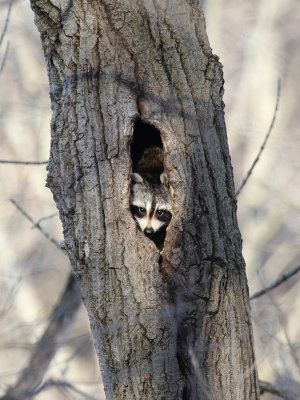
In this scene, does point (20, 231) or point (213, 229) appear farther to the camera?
point (20, 231)

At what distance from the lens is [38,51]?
34.8ft

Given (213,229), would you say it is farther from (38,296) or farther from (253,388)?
(38,296)

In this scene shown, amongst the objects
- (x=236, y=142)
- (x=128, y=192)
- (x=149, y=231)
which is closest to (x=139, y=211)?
(x=149, y=231)

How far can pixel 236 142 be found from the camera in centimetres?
1138

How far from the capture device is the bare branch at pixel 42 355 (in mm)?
3357

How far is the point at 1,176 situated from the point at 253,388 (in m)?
5.98

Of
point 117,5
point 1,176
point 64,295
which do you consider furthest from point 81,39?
point 1,176

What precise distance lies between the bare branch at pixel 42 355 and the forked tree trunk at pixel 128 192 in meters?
0.38

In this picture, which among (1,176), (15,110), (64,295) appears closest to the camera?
(64,295)

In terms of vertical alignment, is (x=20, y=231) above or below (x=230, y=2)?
below

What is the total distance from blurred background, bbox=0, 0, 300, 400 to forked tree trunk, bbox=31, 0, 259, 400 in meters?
4.76

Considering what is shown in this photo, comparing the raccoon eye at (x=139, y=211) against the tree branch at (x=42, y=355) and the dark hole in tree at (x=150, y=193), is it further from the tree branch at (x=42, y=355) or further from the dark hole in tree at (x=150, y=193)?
the tree branch at (x=42, y=355)

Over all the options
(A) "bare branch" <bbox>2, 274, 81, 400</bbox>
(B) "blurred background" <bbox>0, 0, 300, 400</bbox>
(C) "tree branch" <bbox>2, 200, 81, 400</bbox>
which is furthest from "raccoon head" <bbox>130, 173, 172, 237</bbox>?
(B) "blurred background" <bbox>0, 0, 300, 400</bbox>

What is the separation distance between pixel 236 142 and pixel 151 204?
6489 mm
